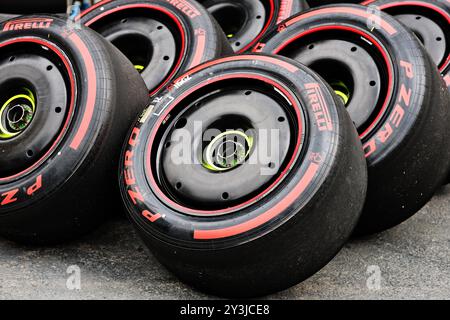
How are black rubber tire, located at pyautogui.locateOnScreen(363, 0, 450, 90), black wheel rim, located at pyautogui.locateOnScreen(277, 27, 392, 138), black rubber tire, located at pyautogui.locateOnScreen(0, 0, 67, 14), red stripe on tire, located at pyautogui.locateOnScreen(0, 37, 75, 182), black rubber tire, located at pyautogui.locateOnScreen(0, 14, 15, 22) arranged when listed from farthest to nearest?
black rubber tire, located at pyautogui.locateOnScreen(0, 0, 67, 14) → black rubber tire, located at pyautogui.locateOnScreen(0, 14, 15, 22) → black rubber tire, located at pyautogui.locateOnScreen(363, 0, 450, 90) → black wheel rim, located at pyautogui.locateOnScreen(277, 27, 392, 138) → red stripe on tire, located at pyautogui.locateOnScreen(0, 37, 75, 182)

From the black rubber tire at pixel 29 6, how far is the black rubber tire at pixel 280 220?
10.9 feet

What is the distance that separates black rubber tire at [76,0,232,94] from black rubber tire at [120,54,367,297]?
117 cm

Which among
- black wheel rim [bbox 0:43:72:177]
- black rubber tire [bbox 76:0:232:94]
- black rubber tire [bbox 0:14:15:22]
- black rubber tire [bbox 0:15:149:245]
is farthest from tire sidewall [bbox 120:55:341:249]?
black rubber tire [bbox 0:14:15:22]

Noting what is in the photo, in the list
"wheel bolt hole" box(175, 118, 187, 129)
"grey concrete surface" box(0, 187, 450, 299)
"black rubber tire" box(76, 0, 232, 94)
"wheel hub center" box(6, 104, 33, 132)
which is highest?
"black rubber tire" box(76, 0, 232, 94)

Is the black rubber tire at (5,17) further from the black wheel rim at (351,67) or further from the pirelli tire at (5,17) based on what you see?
the black wheel rim at (351,67)

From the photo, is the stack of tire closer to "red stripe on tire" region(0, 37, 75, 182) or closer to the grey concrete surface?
"red stripe on tire" region(0, 37, 75, 182)

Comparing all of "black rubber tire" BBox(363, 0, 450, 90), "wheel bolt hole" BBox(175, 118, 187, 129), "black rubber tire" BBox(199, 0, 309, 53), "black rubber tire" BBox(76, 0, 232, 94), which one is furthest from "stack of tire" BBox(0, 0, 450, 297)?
"black rubber tire" BBox(199, 0, 309, 53)

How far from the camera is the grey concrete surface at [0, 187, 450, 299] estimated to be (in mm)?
3209

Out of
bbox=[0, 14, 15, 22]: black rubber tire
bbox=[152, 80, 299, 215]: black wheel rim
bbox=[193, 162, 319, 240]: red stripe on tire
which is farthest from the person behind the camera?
bbox=[0, 14, 15, 22]: black rubber tire

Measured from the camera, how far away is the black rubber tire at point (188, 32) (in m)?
4.39

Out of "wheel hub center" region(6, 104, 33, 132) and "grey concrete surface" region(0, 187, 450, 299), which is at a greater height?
"wheel hub center" region(6, 104, 33, 132)

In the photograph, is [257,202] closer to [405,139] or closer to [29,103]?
[405,139]

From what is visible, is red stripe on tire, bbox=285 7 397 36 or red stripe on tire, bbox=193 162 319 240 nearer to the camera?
red stripe on tire, bbox=193 162 319 240
